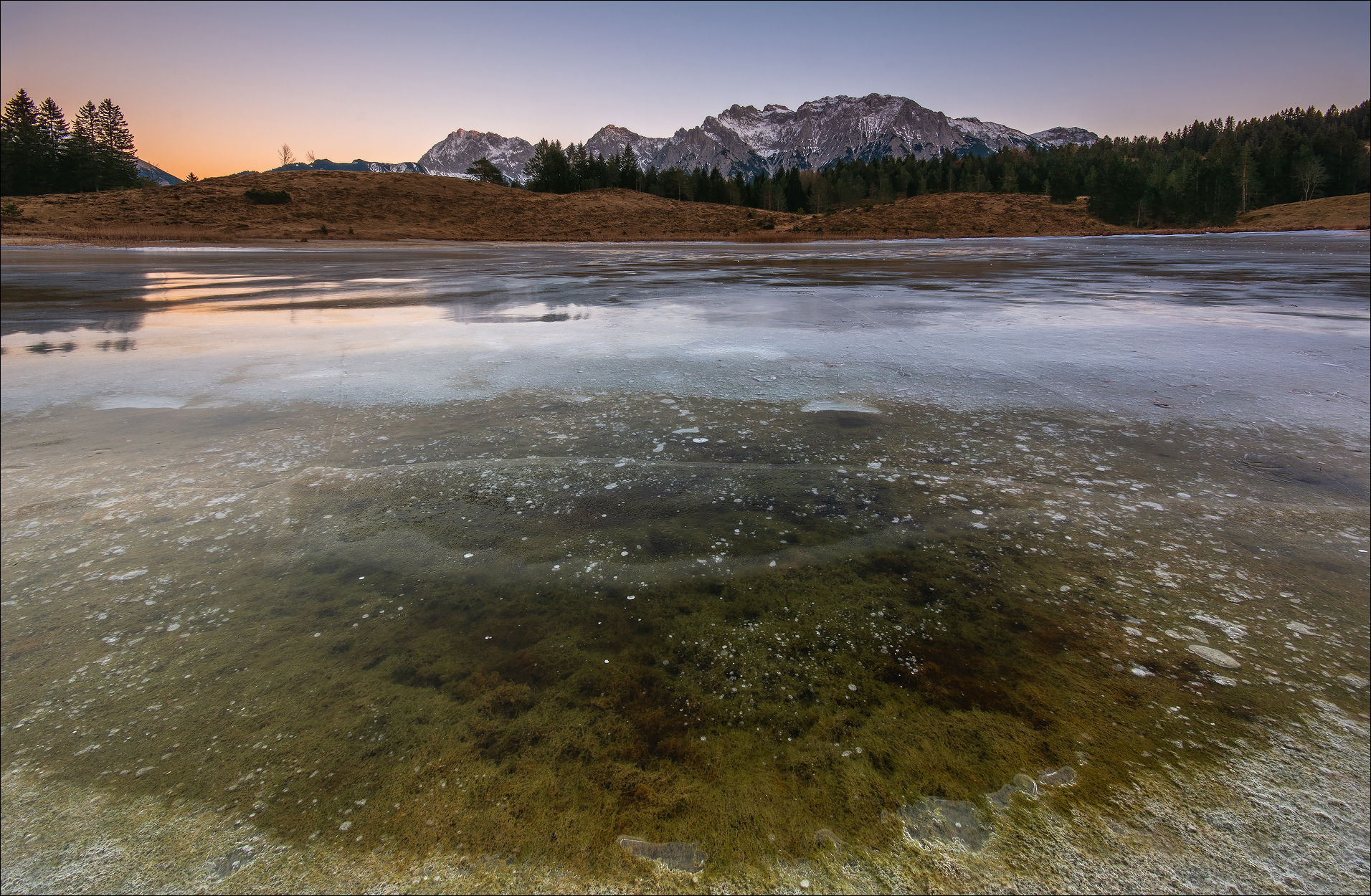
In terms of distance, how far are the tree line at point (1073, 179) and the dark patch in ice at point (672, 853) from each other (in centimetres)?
7759

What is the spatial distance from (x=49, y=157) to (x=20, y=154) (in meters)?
2.99

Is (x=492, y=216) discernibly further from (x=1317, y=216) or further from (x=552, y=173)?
(x=1317, y=216)

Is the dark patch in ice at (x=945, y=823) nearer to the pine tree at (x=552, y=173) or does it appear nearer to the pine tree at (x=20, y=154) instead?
the pine tree at (x=552, y=173)

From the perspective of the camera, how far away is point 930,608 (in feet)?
7.18

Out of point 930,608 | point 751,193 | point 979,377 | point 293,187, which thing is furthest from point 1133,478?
point 751,193

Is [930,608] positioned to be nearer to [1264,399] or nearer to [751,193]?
[1264,399]

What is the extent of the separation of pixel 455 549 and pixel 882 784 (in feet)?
6.15

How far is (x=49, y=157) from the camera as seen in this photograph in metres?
67.8

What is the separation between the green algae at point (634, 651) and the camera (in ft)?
4.86

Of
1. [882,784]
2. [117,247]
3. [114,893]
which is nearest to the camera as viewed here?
[114,893]

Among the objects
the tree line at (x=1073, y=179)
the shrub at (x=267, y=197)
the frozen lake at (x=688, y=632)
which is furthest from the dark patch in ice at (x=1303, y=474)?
the tree line at (x=1073, y=179)

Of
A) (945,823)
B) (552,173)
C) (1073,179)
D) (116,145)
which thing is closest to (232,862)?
(945,823)

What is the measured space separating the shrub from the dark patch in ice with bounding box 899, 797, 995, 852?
220 ft

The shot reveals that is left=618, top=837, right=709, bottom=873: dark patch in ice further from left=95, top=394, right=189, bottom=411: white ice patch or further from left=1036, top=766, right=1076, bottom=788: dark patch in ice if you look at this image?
left=95, top=394, right=189, bottom=411: white ice patch
